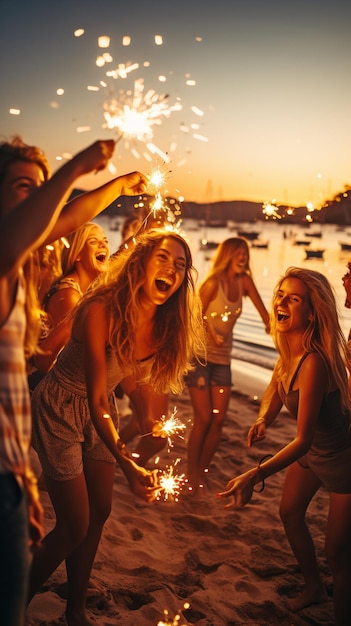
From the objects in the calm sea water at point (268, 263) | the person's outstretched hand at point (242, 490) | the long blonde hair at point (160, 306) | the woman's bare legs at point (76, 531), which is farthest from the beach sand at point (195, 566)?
the calm sea water at point (268, 263)

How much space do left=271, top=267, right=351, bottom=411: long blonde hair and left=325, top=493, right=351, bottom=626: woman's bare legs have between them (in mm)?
594

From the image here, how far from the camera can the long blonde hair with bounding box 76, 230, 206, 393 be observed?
148 inches

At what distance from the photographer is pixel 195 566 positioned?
4.69 metres

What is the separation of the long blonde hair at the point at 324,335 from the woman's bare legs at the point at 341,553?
0.59 metres

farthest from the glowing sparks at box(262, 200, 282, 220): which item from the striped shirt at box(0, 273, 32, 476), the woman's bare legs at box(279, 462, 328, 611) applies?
the striped shirt at box(0, 273, 32, 476)

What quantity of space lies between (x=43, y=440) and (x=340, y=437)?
5.58 feet

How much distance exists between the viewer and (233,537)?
521 centimetres

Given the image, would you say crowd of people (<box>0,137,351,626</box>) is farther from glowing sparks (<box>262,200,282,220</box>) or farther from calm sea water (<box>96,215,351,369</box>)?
glowing sparks (<box>262,200,282,220</box>)

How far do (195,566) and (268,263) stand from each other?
116ft

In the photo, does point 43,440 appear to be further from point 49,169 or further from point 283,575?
point 283,575

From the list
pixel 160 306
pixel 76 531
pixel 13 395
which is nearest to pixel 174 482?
pixel 160 306

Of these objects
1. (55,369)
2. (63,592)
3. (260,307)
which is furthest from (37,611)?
(260,307)

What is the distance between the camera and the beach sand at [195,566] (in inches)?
157

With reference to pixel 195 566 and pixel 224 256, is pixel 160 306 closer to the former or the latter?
pixel 195 566
